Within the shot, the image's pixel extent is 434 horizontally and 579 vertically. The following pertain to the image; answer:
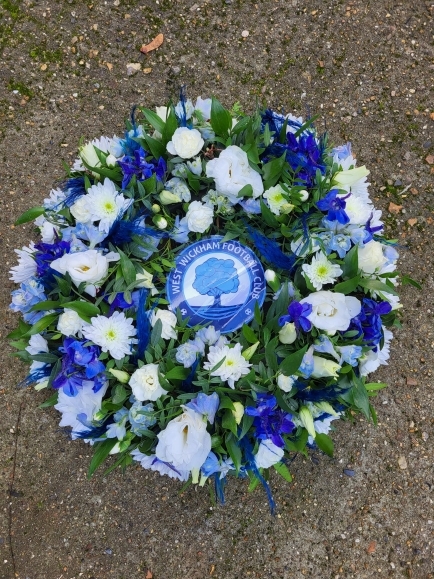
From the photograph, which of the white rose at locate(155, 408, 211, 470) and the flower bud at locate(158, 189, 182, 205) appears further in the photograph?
the flower bud at locate(158, 189, 182, 205)

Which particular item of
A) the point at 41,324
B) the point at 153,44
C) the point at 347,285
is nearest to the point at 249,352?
the point at 347,285

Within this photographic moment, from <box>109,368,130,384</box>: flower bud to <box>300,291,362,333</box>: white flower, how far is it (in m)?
0.41

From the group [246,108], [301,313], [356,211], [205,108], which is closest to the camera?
[301,313]

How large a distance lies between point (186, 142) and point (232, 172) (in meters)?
0.13

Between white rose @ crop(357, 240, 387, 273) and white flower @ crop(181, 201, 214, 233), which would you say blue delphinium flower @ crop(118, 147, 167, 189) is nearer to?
white flower @ crop(181, 201, 214, 233)

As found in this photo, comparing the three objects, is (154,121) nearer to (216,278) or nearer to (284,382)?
(216,278)

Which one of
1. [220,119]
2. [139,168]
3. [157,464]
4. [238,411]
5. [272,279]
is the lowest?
[157,464]

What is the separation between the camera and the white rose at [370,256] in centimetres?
113

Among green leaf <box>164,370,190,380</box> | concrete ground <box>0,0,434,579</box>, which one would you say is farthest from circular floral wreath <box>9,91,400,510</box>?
concrete ground <box>0,0,434,579</box>

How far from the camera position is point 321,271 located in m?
1.10

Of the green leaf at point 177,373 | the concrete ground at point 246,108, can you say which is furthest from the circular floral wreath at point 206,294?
the concrete ground at point 246,108

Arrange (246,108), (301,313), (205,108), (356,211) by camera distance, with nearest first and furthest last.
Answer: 1. (301,313)
2. (356,211)
3. (205,108)
4. (246,108)

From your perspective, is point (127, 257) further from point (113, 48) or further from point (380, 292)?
point (113, 48)

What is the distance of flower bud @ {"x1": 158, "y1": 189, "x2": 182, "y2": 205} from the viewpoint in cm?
115
